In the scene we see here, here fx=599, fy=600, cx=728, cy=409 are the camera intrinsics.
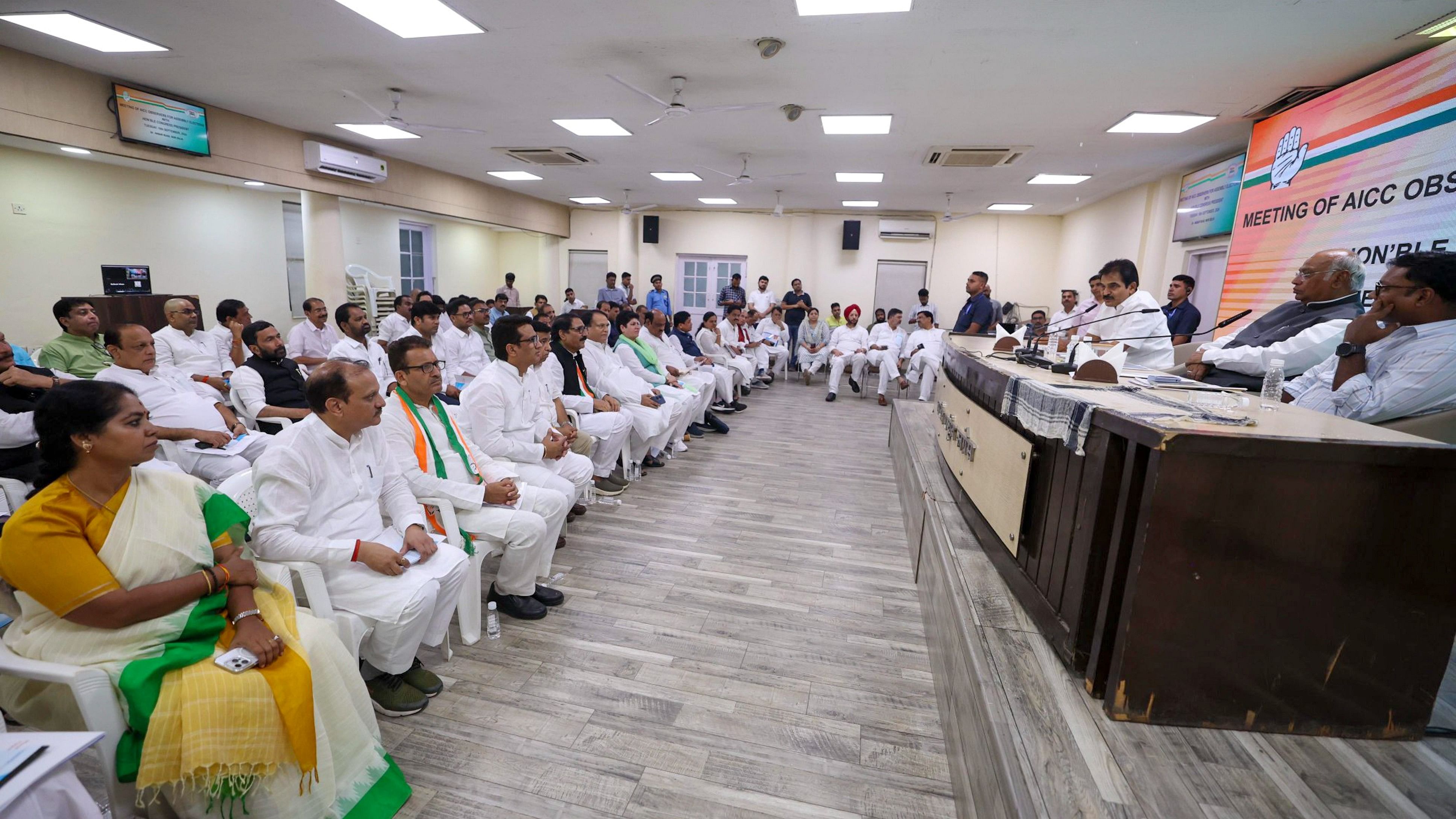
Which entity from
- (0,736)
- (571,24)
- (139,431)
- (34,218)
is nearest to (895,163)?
(571,24)

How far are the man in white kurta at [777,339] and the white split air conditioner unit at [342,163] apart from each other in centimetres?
559

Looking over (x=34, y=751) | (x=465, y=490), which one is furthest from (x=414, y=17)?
(x=34, y=751)

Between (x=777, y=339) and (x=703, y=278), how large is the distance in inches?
156

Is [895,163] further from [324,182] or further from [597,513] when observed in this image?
[324,182]

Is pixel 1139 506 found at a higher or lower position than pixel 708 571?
higher

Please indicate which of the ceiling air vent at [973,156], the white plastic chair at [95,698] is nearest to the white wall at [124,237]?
the white plastic chair at [95,698]

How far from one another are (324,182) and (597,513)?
623cm

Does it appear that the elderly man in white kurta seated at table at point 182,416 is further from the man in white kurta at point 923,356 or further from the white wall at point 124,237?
the man in white kurta at point 923,356

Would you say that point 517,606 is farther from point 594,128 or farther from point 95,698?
point 594,128

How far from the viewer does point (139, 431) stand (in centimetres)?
151

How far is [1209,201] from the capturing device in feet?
20.6

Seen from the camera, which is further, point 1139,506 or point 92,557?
point 1139,506

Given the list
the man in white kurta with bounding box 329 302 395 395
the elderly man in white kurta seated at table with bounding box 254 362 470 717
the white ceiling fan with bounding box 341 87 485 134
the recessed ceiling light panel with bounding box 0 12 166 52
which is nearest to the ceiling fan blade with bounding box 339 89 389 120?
the white ceiling fan with bounding box 341 87 485 134

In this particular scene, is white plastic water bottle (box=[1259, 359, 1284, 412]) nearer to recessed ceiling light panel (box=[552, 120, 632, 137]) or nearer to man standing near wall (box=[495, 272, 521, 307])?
recessed ceiling light panel (box=[552, 120, 632, 137])
